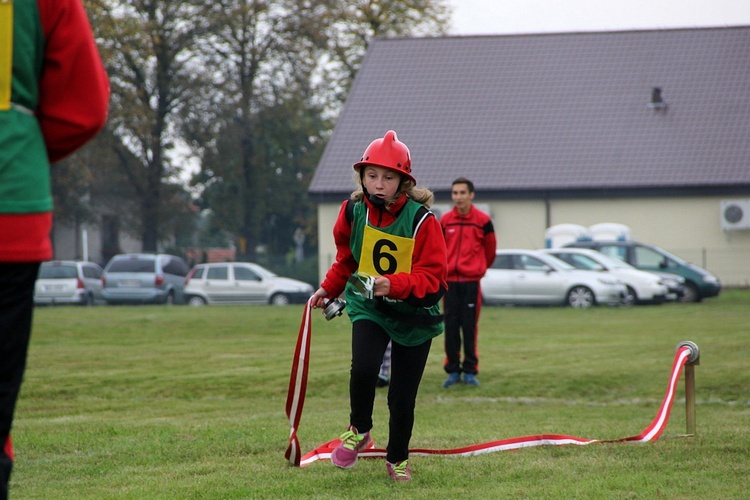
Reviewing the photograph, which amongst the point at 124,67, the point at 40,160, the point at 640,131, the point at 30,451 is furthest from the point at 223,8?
the point at 40,160

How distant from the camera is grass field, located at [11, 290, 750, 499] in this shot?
5.58 m

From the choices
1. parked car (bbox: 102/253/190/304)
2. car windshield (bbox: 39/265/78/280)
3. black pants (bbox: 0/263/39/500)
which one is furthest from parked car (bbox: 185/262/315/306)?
black pants (bbox: 0/263/39/500)

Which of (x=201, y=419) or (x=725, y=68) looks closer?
(x=201, y=419)

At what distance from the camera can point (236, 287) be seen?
3366 centimetres

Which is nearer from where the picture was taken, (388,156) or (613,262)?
(388,156)

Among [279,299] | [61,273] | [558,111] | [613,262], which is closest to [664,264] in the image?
[613,262]

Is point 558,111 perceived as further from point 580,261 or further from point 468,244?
point 468,244

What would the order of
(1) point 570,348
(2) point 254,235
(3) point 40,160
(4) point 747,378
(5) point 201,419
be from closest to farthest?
(3) point 40,160 < (5) point 201,419 < (4) point 747,378 < (1) point 570,348 < (2) point 254,235

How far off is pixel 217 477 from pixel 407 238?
62.7 inches

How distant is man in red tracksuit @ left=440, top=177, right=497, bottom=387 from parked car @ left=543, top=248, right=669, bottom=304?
17032 millimetres

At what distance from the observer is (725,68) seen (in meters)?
40.7

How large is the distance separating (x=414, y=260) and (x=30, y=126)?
2765mm

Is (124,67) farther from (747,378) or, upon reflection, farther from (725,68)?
(747,378)

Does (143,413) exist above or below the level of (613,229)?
below
